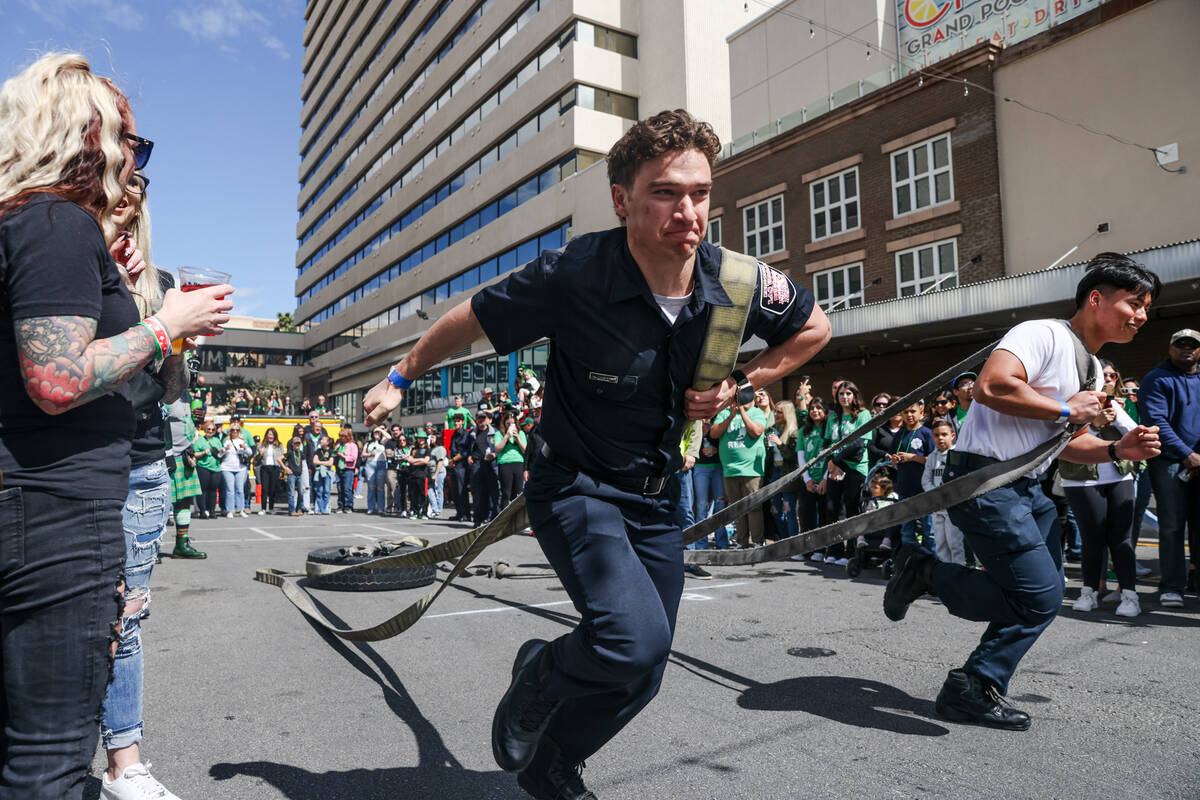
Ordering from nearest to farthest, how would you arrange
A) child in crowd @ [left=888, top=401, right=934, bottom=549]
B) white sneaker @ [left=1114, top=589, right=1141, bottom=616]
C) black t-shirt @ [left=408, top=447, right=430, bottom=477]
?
white sneaker @ [left=1114, top=589, right=1141, bottom=616], child in crowd @ [left=888, top=401, right=934, bottom=549], black t-shirt @ [left=408, top=447, right=430, bottom=477]

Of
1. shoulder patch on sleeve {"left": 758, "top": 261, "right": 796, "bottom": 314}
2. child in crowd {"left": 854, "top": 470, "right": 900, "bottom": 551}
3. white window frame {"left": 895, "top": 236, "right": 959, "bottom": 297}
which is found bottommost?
child in crowd {"left": 854, "top": 470, "right": 900, "bottom": 551}

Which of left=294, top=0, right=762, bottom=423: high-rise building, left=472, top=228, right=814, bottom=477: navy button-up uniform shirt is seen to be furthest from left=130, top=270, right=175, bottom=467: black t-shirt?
left=294, top=0, right=762, bottom=423: high-rise building

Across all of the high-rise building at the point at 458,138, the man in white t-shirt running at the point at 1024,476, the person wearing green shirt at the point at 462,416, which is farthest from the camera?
the high-rise building at the point at 458,138

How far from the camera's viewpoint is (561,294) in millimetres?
2445

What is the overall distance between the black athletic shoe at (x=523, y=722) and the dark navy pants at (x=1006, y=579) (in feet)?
6.55

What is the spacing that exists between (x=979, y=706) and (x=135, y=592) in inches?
127

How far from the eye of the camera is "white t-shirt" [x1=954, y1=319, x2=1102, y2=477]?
335cm

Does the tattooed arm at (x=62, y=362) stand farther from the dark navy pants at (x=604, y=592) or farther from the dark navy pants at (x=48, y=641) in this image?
the dark navy pants at (x=604, y=592)

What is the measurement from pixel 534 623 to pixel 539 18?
116 feet

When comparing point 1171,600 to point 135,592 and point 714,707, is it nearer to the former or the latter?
point 714,707

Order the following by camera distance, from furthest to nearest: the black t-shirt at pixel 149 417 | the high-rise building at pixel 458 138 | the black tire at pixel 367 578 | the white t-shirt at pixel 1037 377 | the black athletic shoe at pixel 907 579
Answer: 1. the high-rise building at pixel 458 138
2. the black tire at pixel 367 578
3. the black athletic shoe at pixel 907 579
4. the white t-shirt at pixel 1037 377
5. the black t-shirt at pixel 149 417

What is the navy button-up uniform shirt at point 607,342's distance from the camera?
2.39 m

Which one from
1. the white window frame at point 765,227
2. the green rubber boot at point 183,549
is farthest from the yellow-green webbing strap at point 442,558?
the white window frame at point 765,227

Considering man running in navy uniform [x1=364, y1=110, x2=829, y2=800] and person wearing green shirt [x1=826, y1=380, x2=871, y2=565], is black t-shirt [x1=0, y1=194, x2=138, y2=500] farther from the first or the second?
person wearing green shirt [x1=826, y1=380, x2=871, y2=565]
